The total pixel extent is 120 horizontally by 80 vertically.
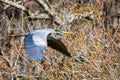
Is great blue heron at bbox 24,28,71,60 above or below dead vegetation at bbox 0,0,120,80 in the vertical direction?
above

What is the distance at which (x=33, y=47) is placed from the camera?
649cm

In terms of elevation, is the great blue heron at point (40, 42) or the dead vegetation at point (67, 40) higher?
the great blue heron at point (40, 42)

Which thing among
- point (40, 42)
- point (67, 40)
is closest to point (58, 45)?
point (40, 42)

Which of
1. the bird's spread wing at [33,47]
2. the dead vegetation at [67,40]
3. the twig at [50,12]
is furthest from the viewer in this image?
the twig at [50,12]

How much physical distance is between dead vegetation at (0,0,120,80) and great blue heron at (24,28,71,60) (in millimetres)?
416

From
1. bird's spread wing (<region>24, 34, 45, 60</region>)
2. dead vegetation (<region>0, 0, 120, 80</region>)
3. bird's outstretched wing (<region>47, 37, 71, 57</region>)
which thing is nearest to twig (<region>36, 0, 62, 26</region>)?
dead vegetation (<region>0, 0, 120, 80</region>)

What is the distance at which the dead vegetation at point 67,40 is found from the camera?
23.5 ft

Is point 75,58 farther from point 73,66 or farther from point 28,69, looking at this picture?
point 28,69

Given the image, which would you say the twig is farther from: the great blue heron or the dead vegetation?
the great blue heron

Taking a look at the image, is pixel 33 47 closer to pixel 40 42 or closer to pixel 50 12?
pixel 40 42

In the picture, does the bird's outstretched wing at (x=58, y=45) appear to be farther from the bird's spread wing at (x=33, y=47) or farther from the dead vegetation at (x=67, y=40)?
the bird's spread wing at (x=33, y=47)

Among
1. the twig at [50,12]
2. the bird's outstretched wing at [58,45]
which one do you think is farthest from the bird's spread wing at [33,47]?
the twig at [50,12]

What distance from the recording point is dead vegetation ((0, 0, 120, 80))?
282 inches

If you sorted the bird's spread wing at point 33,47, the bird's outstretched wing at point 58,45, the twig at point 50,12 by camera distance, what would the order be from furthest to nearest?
the twig at point 50,12 < the bird's outstretched wing at point 58,45 < the bird's spread wing at point 33,47
